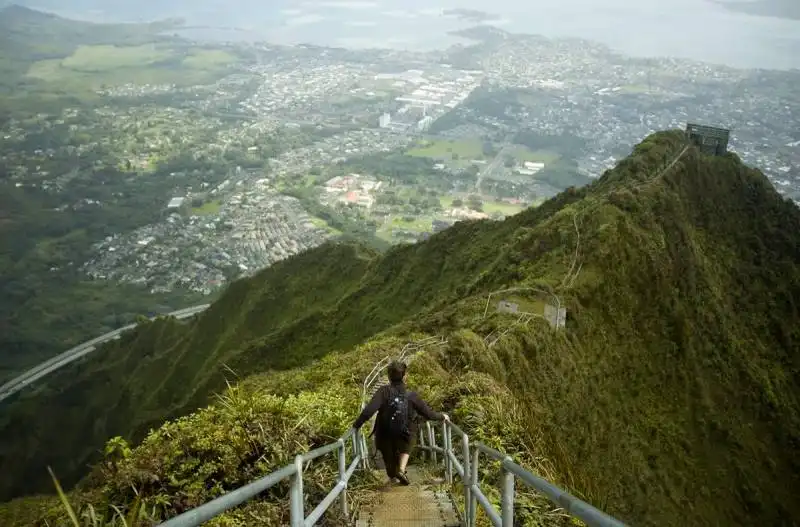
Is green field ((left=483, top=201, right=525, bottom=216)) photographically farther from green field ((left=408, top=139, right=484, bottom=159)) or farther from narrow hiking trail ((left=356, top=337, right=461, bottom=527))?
narrow hiking trail ((left=356, top=337, right=461, bottom=527))

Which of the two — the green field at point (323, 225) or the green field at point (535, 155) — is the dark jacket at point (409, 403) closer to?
the green field at point (323, 225)

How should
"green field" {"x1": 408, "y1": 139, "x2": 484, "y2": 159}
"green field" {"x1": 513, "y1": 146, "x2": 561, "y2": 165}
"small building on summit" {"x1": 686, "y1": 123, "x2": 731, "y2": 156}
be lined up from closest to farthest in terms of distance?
"small building on summit" {"x1": 686, "y1": 123, "x2": 731, "y2": 156}
"green field" {"x1": 513, "y1": 146, "x2": 561, "y2": 165}
"green field" {"x1": 408, "y1": 139, "x2": 484, "y2": 159}

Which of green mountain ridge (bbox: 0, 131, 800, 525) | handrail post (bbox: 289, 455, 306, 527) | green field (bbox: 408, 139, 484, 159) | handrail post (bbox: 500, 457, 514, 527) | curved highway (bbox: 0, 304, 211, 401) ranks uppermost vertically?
handrail post (bbox: 289, 455, 306, 527)

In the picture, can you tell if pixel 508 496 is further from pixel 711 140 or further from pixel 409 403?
pixel 711 140

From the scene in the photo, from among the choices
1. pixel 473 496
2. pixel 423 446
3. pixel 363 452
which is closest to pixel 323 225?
pixel 423 446

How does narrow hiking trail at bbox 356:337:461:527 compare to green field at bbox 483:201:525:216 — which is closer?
narrow hiking trail at bbox 356:337:461:527

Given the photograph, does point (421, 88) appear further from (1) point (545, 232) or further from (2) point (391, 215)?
(1) point (545, 232)

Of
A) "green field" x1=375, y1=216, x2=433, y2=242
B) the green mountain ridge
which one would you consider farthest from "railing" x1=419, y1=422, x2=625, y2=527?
"green field" x1=375, y1=216, x2=433, y2=242

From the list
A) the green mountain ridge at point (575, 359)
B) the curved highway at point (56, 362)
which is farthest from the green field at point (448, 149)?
the green mountain ridge at point (575, 359)
